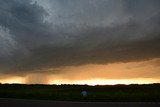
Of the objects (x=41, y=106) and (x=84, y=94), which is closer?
(x=41, y=106)

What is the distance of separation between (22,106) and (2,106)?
1414mm

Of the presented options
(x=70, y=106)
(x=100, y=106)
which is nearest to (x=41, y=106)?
(x=70, y=106)

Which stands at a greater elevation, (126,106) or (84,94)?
(84,94)

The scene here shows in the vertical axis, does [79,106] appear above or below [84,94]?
below

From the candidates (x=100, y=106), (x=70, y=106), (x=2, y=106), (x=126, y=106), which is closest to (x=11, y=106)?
(x=2, y=106)

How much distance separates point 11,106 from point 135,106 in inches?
341

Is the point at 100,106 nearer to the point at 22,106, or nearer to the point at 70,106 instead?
→ the point at 70,106

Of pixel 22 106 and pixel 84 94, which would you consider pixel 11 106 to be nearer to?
pixel 22 106

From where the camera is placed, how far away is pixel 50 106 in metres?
22.0

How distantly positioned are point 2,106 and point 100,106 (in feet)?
22.7

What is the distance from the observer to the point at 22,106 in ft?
72.4

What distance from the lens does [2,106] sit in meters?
22.1

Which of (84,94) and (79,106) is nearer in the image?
(79,106)

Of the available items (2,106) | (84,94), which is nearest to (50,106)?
(2,106)
